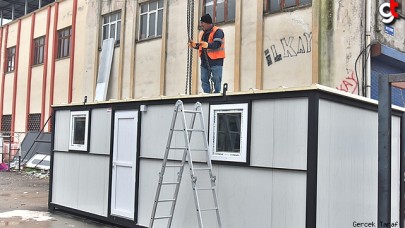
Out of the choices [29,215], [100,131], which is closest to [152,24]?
[100,131]

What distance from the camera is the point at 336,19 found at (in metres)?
10.8

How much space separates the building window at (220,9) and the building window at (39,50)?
11580 millimetres

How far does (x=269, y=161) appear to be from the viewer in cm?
586

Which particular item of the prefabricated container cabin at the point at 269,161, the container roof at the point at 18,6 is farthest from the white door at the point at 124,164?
the container roof at the point at 18,6

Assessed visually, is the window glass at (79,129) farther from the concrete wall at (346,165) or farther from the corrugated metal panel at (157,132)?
the concrete wall at (346,165)

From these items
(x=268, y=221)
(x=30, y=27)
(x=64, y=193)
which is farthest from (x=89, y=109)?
(x=30, y=27)

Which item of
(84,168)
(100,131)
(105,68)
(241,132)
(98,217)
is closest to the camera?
(241,132)

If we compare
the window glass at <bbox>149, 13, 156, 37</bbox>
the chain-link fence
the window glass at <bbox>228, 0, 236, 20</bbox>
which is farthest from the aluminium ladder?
the chain-link fence

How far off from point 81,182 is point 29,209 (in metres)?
1.66

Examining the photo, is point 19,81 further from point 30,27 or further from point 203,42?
point 203,42

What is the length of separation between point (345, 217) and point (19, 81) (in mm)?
21325

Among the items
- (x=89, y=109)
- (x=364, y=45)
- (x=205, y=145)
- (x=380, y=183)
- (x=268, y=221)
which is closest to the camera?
(x=380, y=183)

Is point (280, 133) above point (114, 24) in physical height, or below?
below

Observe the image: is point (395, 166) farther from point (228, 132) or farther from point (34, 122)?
point (34, 122)
